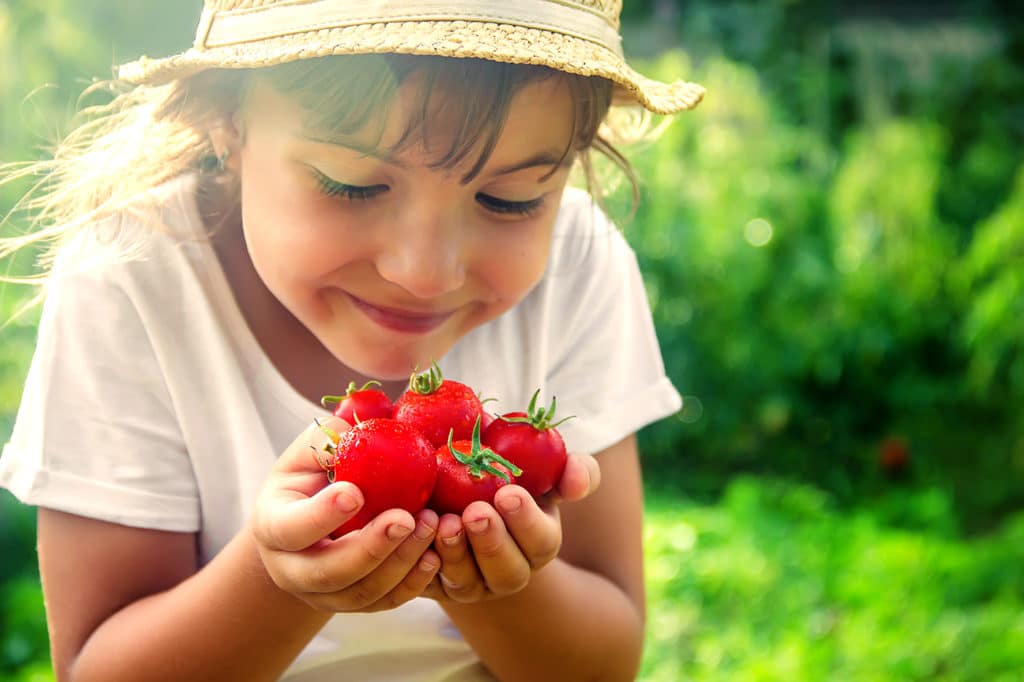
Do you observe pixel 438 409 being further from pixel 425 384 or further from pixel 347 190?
pixel 347 190

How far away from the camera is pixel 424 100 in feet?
4.77

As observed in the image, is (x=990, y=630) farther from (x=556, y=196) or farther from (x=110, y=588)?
(x=110, y=588)

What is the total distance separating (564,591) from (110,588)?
2.19ft

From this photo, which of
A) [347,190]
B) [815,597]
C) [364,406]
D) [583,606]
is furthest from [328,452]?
[815,597]

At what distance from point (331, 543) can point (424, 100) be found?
1.87ft

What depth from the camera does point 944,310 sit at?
4.66 meters

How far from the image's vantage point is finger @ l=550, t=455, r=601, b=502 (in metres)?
1.42

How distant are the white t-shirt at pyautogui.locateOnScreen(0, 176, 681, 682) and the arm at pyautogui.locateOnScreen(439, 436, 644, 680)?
64 mm

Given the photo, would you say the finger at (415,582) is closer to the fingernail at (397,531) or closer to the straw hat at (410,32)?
the fingernail at (397,531)

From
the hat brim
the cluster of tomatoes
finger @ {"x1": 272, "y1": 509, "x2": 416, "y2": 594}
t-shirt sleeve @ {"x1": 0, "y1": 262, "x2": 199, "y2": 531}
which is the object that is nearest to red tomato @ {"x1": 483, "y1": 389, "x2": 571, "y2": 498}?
the cluster of tomatoes

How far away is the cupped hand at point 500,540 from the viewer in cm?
127

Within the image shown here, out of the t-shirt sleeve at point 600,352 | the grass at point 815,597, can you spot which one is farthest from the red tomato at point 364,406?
the grass at point 815,597

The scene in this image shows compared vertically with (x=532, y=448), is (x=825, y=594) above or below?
above

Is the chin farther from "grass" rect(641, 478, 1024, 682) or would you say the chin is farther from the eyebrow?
"grass" rect(641, 478, 1024, 682)
